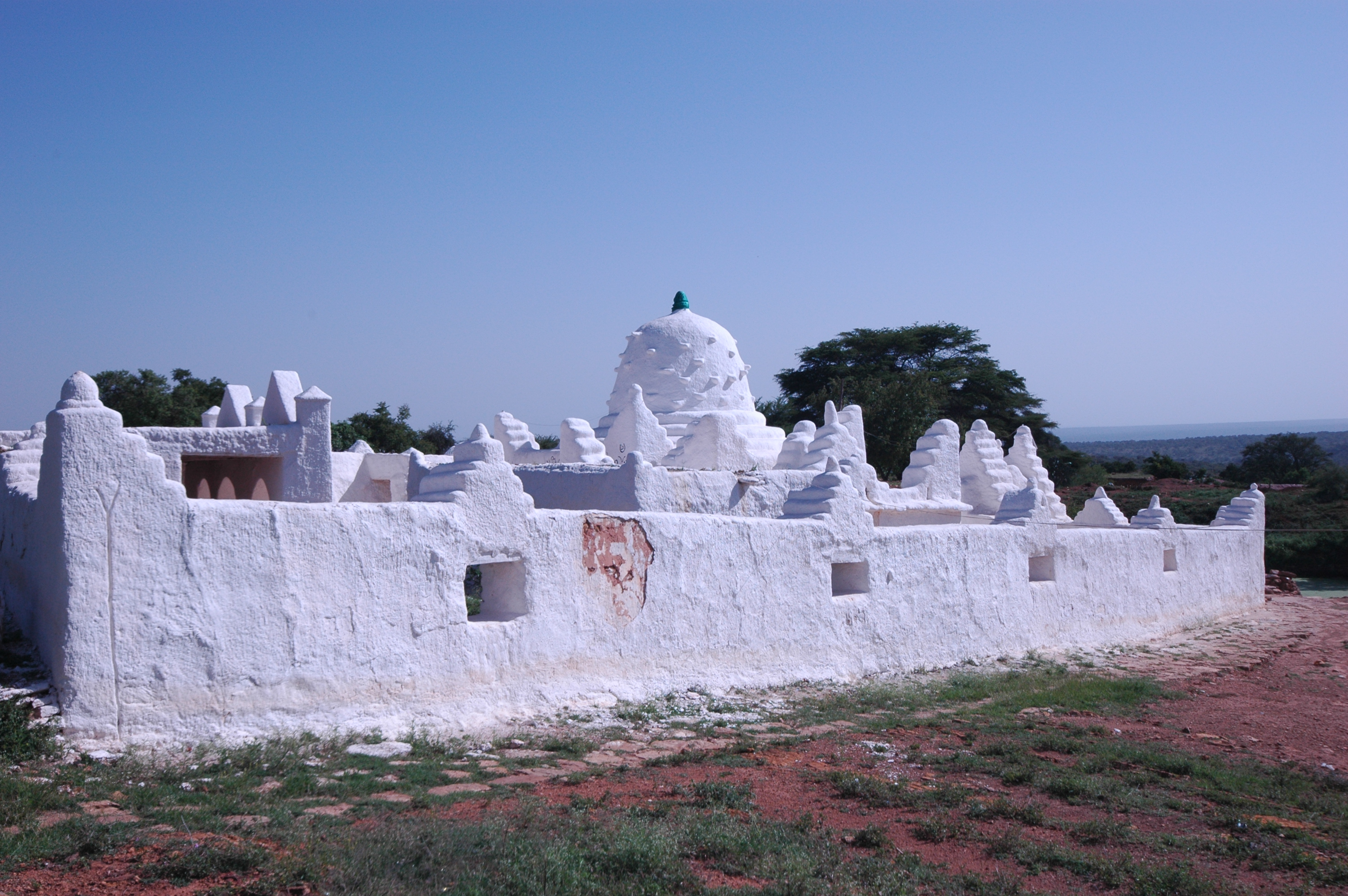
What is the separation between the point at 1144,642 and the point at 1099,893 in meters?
10.4

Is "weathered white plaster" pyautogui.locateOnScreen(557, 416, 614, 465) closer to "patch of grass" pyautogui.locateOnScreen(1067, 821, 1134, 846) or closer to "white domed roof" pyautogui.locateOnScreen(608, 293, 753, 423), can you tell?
"white domed roof" pyautogui.locateOnScreen(608, 293, 753, 423)

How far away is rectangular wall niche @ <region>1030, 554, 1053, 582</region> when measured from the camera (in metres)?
13.3

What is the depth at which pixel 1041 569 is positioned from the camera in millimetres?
13406

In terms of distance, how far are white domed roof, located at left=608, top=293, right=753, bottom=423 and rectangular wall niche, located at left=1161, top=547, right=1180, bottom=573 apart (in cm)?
671

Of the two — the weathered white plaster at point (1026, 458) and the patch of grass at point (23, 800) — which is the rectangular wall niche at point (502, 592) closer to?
the patch of grass at point (23, 800)

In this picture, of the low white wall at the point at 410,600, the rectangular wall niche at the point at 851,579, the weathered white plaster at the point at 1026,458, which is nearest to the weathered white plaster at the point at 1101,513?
the weathered white plaster at the point at 1026,458

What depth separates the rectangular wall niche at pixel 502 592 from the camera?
824cm

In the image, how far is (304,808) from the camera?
5.67m

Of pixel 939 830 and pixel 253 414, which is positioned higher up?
pixel 253 414

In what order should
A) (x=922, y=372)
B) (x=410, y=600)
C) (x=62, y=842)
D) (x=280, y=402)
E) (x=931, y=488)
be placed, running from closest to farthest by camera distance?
1. (x=62, y=842)
2. (x=410, y=600)
3. (x=280, y=402)
4. (x=931, y=488)
5. (x=922, y=372)

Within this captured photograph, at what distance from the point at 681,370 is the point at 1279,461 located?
44363 millimetres

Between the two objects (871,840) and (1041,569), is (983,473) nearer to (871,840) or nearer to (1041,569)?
(1041,569)

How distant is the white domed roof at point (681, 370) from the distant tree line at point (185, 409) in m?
5.82

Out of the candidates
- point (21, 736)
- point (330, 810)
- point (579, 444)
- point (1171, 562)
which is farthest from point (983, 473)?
point (21, 736)
